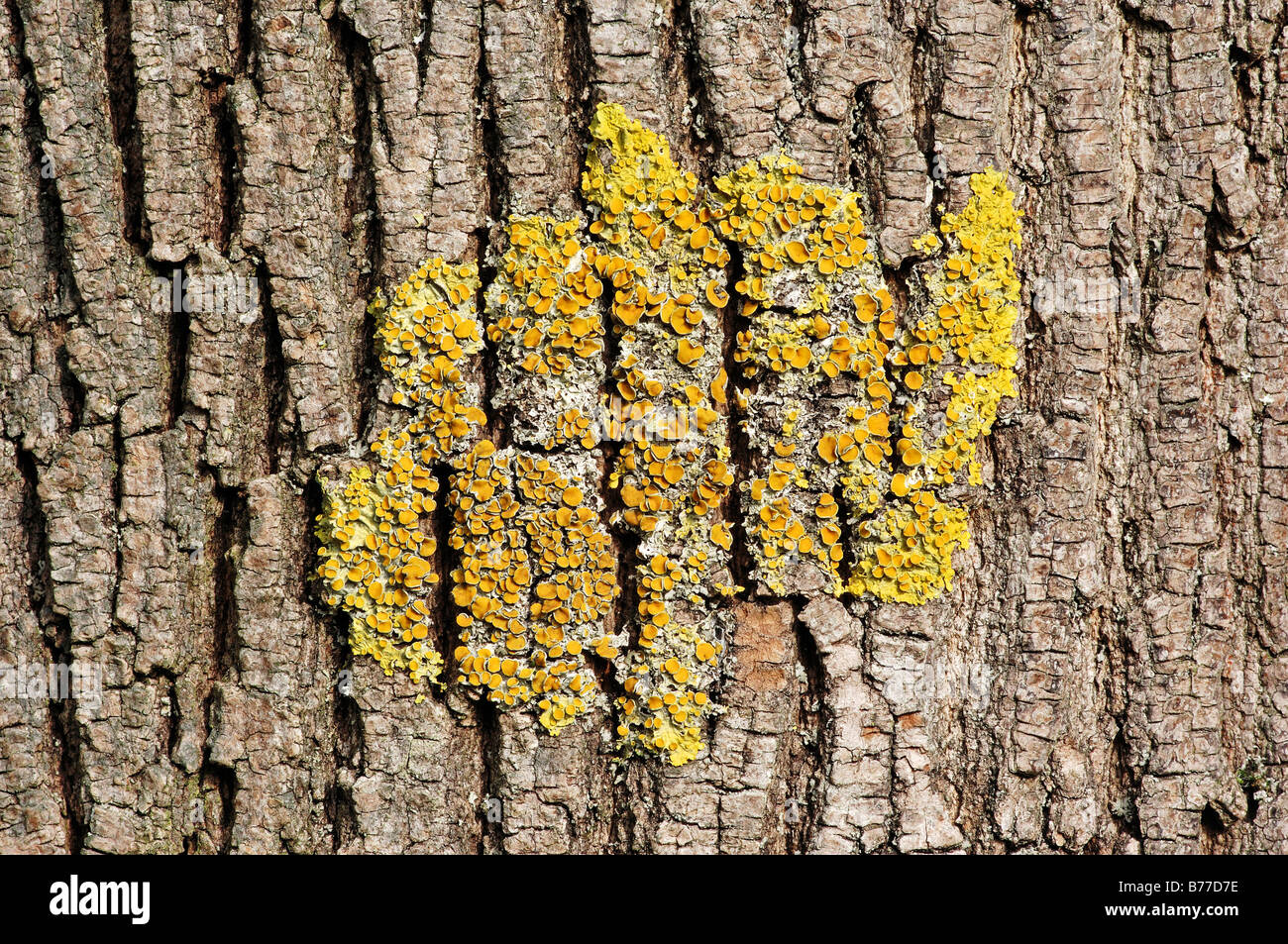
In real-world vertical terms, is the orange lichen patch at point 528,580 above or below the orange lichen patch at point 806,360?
below

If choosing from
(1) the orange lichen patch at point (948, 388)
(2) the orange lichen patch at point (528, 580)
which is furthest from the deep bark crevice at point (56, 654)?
(1) the orange lichen patch at point (948, 388)

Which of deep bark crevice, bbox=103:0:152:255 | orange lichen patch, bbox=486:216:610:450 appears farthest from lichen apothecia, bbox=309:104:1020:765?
deep bark crevice, bbox=103:0:152:255

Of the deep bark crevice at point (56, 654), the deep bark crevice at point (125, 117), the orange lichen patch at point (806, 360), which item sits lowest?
the deep bark crevice at point (56, 654)

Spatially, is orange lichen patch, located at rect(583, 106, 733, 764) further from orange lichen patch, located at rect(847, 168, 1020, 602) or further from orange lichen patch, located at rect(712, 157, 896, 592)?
orange lichen patch, located at rect(847, 168, 1020, 602)

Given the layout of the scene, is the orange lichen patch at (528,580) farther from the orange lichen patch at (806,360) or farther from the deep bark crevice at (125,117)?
the deep bark crevice at (125,117)

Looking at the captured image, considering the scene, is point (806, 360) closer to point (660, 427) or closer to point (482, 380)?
point (660, 427)

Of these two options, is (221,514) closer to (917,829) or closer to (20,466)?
(20,466)

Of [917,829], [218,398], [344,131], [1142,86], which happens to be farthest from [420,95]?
[917,829]
